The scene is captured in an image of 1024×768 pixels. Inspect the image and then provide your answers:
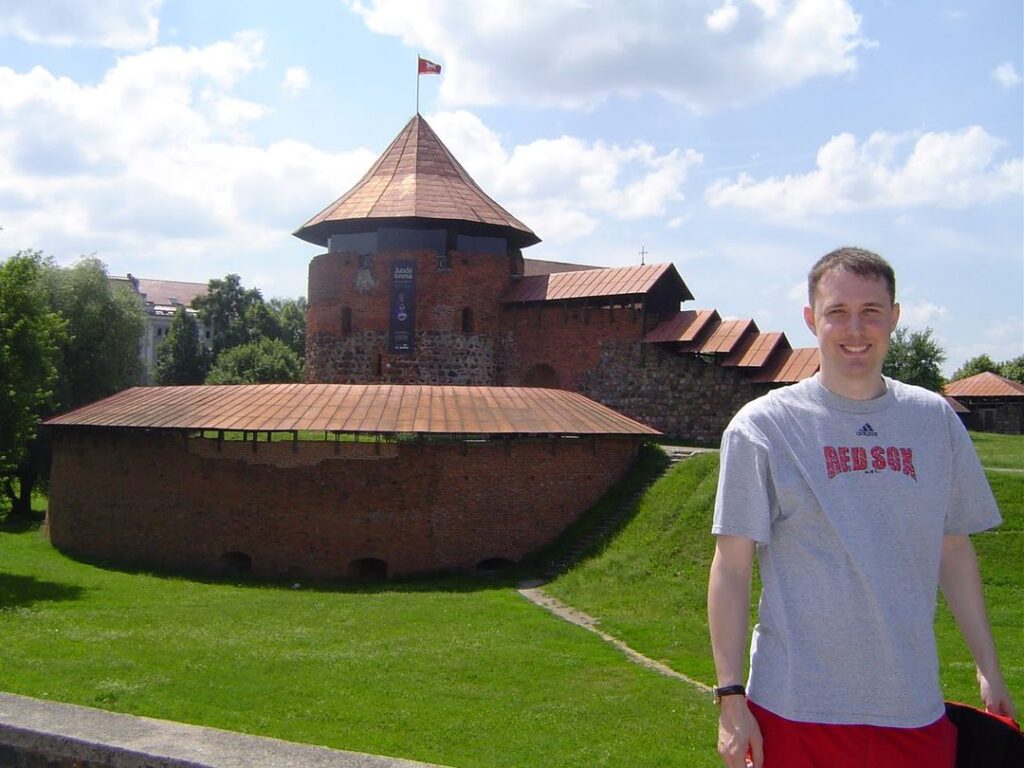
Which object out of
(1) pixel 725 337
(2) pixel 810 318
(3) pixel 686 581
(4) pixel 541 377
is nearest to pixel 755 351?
(1) pixel 725 337

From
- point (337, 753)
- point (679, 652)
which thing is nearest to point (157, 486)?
point (679, 652)

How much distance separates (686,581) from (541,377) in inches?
537

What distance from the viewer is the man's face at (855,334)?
304cm

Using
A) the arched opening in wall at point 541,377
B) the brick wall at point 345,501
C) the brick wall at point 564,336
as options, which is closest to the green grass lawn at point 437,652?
the brick wall at point 345,501

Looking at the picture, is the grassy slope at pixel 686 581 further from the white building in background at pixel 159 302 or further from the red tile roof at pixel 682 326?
the white building in background at pixel 159 302

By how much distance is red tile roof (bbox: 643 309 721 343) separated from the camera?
24984 millimetres

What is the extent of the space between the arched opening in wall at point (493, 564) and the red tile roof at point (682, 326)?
869cm

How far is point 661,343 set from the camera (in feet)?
83.9

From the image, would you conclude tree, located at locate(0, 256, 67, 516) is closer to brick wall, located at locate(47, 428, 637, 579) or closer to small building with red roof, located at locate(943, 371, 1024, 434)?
brick wall, located at locate(47, 428, 637, 579)

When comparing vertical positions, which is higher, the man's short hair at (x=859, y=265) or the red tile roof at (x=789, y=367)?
the red tile roof at (x=789, y=367)

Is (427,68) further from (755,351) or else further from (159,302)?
(159,302)

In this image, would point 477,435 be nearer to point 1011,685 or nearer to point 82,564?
point 82,564

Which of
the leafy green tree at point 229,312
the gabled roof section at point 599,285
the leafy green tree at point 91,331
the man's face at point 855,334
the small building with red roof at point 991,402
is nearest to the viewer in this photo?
the man's face at point 855,334

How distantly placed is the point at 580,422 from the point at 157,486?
8367 millimetres
